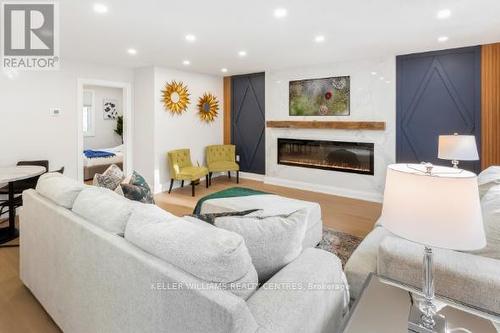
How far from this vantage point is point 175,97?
19.1 ft

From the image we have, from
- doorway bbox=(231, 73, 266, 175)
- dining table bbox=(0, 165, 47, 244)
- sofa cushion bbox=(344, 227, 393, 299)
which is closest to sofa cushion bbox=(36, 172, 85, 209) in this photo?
dining table bbox=(0, 165, 47, 244)

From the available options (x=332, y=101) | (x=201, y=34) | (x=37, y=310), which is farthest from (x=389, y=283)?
(x=332, y=101)

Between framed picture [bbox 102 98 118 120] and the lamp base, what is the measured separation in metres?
9.16

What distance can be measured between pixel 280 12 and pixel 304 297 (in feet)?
8.57

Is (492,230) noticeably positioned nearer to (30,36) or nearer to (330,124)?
(330,124)

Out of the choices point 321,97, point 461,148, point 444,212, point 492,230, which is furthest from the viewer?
point 321,97

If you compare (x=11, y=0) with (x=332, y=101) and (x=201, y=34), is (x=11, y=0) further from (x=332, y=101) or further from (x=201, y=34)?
(x=332, y=101)

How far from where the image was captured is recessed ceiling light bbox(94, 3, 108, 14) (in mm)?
2672

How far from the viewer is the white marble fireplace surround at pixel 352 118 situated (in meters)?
4.84

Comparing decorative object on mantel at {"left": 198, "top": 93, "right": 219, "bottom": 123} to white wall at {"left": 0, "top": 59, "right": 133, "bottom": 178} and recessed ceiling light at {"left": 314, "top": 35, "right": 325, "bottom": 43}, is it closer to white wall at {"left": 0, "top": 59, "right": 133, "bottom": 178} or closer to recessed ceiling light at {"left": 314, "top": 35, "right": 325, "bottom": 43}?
white wall at {"left": 0, "top": 59, "right": 133, "bottom": 178}

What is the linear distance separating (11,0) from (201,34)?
1.78 metres

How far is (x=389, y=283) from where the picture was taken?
4.66 ft

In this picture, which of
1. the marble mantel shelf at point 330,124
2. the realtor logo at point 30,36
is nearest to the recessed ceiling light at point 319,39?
the marble mantel shelf at point 330,124

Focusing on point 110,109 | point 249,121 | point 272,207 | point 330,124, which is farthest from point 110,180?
point 110,109
